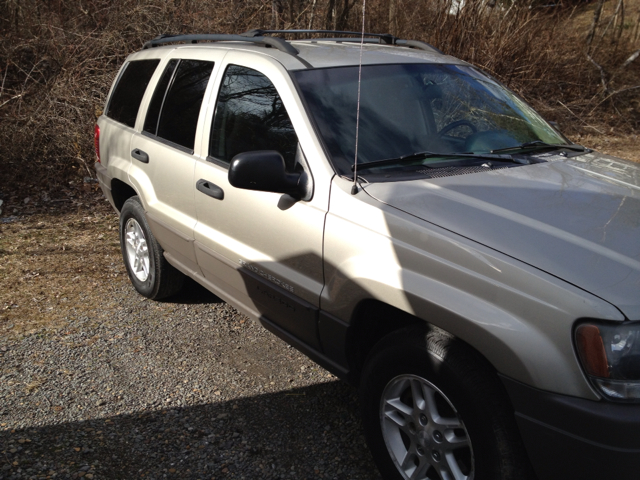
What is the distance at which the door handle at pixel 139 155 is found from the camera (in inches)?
168

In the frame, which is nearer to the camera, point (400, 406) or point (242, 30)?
point (400, 406)

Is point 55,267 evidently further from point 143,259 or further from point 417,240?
point 417,240

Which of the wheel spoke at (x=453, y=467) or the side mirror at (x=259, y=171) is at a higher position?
the side mirror at (x=259, y=171)

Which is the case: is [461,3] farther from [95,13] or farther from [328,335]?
[328,335]

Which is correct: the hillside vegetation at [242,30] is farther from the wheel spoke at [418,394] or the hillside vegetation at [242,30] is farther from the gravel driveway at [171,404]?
the wheel spoke at [418,394]

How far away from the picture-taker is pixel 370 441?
8.89ft

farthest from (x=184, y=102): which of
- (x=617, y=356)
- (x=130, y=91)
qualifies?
(x=617, y=356)

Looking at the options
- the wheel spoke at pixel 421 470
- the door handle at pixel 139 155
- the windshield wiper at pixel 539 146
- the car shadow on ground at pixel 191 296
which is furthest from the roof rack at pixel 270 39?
the wheel spoke at pixel 421 470

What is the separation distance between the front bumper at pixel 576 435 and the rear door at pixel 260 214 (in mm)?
1103

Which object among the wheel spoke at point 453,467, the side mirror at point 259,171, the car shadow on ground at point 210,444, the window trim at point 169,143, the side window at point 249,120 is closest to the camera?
the wheel spoke at point 453,467

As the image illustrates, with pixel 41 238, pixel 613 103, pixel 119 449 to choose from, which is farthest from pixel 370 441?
pixel 613 103

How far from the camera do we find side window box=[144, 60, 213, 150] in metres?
3.83

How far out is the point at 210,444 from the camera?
10.1ft

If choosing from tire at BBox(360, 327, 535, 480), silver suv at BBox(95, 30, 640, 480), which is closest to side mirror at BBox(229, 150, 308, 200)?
silver suv at BBox(95, 30, 640, 480)
